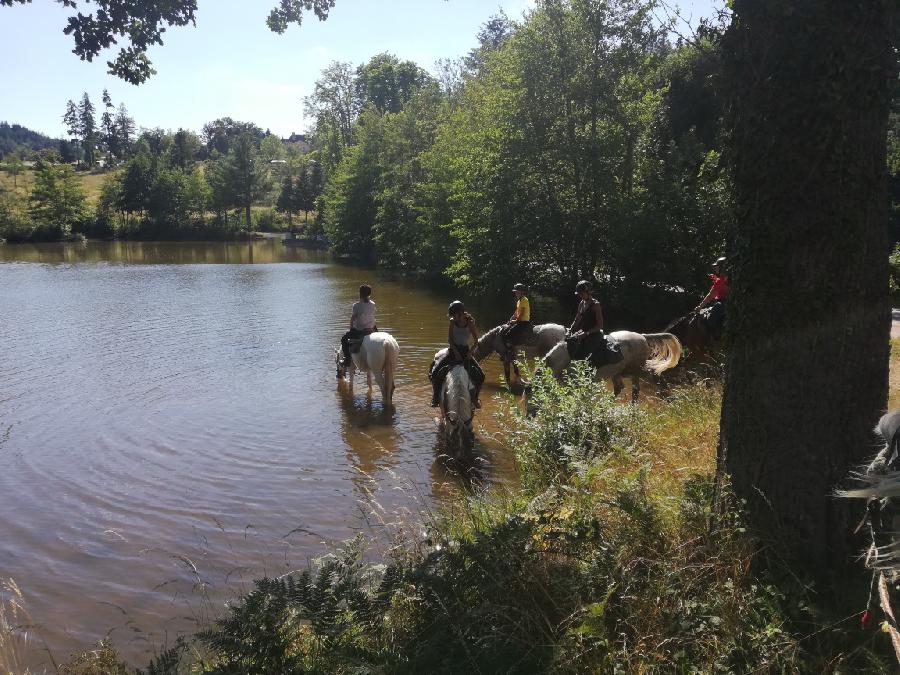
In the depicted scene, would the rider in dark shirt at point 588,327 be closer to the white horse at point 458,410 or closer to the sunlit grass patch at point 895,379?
the white horse at point 458,410

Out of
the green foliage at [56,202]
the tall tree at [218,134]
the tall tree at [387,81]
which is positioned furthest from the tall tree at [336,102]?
the tall tree at [218,134]

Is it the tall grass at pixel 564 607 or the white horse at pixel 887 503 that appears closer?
the white horse at pixel 887 503

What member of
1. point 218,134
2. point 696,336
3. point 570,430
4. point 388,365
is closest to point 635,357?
point 696,336

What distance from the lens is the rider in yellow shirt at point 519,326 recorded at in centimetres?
1400

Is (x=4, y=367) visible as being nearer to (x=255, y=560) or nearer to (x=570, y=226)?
(x=255, y=560)

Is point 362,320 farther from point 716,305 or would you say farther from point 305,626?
point 305,626

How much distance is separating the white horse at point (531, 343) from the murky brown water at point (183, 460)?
0.75 meters

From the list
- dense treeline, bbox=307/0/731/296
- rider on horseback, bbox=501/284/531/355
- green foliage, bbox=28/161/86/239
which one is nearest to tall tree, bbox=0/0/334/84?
rider on horseback, bbox=501/284/531/355

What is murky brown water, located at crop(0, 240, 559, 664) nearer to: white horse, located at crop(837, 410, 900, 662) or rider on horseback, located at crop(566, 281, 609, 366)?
rider on horseback, located at crop(566, 281, 609, 366)

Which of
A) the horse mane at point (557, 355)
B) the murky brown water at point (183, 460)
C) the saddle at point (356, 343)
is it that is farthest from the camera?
the saddle at point (356, 343)

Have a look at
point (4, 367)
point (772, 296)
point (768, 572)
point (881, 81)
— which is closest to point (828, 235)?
point (772, 296)

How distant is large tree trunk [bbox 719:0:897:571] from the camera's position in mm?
3783

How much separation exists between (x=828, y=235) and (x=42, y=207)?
93.2 m

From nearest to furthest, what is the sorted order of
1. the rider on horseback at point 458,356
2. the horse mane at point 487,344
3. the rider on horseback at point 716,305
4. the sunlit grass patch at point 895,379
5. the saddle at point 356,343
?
the sunlit grass patch at point 895,379, the rider on horseback at point 458,356, the rider on horseback at point 716,305, the saddle at point 356,343, the horse mane at point 487,344
